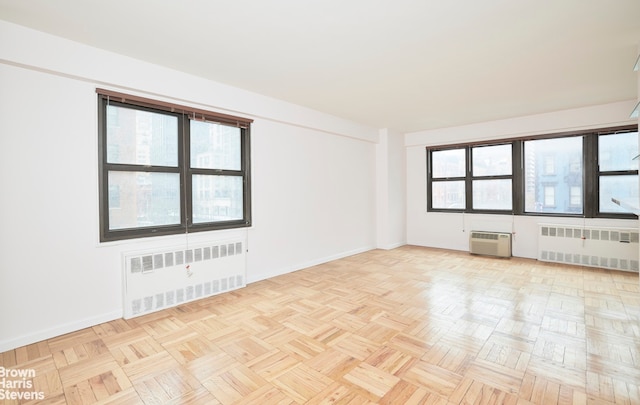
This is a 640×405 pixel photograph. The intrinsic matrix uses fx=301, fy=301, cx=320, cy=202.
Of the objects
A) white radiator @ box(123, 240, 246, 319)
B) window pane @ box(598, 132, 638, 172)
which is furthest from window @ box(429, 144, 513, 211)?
white radiator @ box(123, 240, 246, 319)

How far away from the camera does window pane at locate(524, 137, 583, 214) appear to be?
5.38 metres

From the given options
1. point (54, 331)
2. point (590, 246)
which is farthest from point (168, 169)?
point (590, 246)

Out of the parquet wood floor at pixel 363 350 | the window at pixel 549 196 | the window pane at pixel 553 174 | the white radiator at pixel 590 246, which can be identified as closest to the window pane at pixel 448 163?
the window pane at pixel 553 174

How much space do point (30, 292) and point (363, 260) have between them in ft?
14.9

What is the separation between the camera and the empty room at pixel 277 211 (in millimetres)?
2244

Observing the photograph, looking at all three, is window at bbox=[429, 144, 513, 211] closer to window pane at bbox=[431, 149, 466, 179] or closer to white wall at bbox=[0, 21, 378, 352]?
window pane at bbox=[431, 149, 466, 179]

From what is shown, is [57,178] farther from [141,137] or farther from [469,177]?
[469,177]

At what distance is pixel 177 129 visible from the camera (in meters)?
3.65

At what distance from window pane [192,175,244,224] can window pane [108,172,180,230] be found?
26 centimetres

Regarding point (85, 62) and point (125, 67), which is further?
point (125, 67)

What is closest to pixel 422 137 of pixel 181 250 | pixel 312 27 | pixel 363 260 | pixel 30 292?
pixel 363 260

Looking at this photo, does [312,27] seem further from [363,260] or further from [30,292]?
[363,260]

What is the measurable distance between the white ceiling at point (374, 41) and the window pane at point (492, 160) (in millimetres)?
1744

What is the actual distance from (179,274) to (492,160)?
6.12 meters
